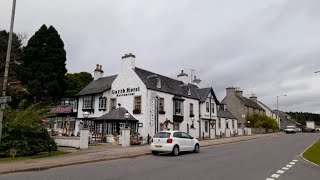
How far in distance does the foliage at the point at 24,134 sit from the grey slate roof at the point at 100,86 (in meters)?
18.6

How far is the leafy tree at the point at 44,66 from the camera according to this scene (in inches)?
1647

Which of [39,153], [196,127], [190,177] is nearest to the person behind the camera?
[190,177]

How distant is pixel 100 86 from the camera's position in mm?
40031

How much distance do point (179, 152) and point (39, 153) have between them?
8.69 metres

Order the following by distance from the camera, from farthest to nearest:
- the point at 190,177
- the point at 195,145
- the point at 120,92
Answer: the point at 120,92 → the point at 195,145 → the point at 190,177

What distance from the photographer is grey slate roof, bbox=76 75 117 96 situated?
38.4 m

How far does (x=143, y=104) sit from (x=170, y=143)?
1379 centimetres

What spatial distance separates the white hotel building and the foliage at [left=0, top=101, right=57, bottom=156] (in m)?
13.2

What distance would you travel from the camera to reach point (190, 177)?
37.7ft

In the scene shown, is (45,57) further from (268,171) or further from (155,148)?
(268,171)

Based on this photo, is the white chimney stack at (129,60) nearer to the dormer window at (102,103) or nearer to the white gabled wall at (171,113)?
the white gabled wall at (171,113)

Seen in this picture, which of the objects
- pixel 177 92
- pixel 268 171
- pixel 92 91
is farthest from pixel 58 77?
pixel 268 171

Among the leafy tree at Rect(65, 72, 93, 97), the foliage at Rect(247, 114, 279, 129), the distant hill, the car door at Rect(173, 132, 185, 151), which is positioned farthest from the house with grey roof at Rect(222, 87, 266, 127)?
the distant hill

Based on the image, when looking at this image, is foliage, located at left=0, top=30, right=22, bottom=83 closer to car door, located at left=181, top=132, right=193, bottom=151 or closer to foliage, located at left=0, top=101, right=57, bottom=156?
foliage, located at left=0, top=101, right=57, bottom=156
